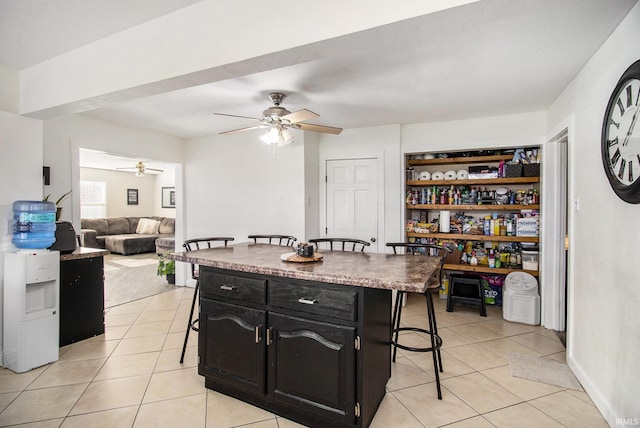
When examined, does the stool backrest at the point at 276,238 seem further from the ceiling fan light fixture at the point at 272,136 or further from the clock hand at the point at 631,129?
the clock hand at the point at 631,129

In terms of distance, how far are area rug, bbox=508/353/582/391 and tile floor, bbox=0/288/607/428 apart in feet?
0.25

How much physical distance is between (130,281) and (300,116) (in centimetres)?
441

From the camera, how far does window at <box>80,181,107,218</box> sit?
337 inches

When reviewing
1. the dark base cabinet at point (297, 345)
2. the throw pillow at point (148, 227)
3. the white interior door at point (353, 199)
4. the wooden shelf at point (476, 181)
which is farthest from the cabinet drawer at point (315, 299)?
the throw pillow at point (148, 227)

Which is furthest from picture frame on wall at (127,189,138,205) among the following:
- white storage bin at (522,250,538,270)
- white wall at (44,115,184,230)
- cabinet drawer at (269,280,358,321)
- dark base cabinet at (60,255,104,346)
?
white storage bin at (522,250,538,270)

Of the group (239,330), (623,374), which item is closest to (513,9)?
(623,374)

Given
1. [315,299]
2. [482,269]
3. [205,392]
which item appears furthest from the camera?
[482,269]

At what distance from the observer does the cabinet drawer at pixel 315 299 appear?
1.65 meters

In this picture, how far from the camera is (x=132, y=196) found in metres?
9.62

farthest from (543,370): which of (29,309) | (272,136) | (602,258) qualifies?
(29,309)

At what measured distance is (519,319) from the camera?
11.6 ft

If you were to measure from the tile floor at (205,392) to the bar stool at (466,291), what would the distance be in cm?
66

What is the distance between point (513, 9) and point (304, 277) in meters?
1.46

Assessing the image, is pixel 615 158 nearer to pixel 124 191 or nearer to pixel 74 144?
pixel 74 144
